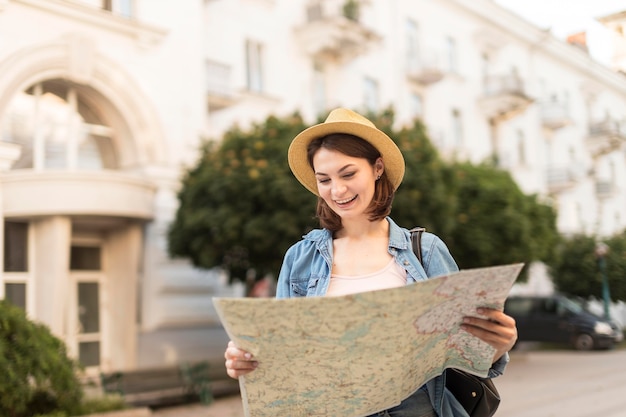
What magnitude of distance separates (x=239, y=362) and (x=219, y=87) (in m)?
14.2

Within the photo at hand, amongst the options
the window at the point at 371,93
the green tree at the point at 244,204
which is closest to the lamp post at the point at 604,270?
the window at the point at 371,93

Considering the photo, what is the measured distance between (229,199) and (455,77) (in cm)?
1447

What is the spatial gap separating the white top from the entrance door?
1178 centimetres

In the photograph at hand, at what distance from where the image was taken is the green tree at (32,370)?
6.93 m

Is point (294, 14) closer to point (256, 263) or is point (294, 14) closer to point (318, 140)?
point (256, 263)

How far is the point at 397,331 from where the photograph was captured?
186 cm

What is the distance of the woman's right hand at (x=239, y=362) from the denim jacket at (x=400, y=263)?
444 millimetres

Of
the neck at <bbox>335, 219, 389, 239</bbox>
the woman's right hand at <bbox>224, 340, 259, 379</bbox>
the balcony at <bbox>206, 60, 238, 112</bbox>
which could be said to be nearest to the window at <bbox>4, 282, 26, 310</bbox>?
the balcony at <bbox>206, 60, 238, 112</bbox>

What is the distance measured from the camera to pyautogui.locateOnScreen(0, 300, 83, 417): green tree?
6.93 meters

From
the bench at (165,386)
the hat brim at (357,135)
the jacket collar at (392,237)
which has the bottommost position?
the bench at (165,386)

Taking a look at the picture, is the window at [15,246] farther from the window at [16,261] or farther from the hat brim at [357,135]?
the hat brim at [357,135]

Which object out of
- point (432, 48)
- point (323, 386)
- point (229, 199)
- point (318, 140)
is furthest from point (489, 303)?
point (432, 48)

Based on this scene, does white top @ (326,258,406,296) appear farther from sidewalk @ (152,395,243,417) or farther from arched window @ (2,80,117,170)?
arched window @ (2,80,117,170)

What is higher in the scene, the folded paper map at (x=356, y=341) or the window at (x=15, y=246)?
the window at (x=15, y=246)
